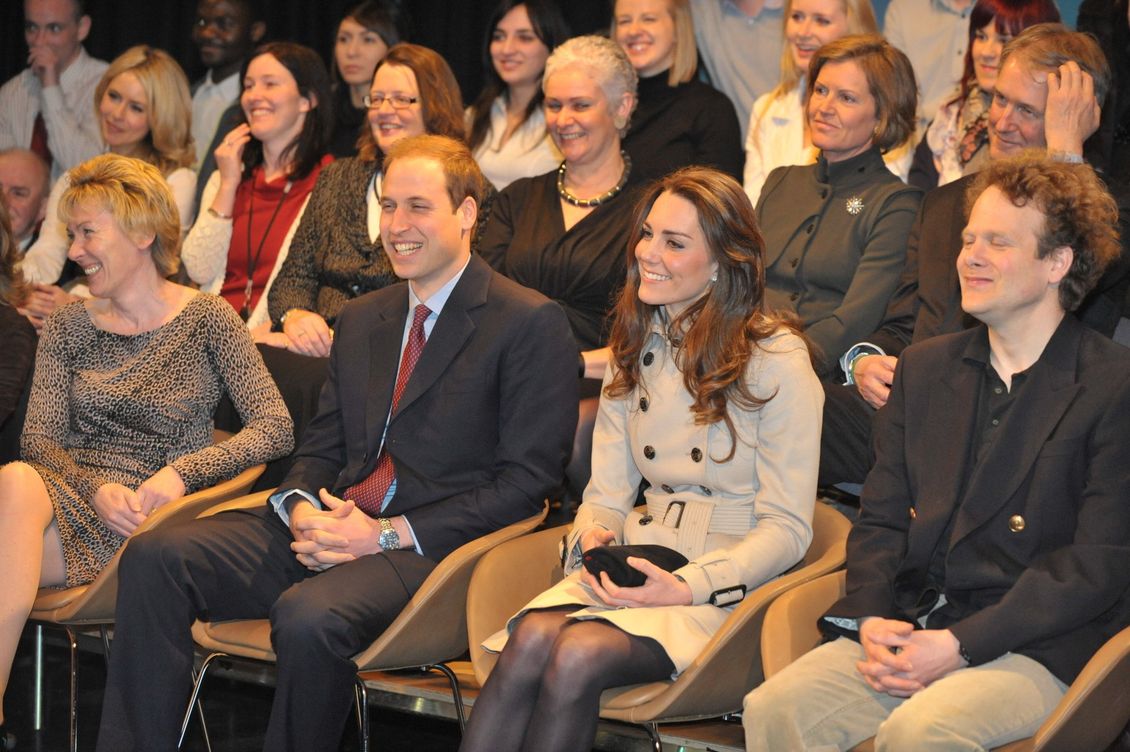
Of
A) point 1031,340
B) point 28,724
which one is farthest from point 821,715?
point 28,724

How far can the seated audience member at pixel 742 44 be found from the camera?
5.64m

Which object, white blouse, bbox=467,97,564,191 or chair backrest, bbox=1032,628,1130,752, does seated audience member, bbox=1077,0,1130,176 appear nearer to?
chair backrest, bbox=1032,628,1130,752

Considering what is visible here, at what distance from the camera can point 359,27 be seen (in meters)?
6.17

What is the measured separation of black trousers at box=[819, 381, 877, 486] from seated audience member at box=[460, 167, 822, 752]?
465 millimetres

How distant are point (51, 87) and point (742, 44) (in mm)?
3412

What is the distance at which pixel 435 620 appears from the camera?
3.48 m

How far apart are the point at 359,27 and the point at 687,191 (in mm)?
Answer: 3057

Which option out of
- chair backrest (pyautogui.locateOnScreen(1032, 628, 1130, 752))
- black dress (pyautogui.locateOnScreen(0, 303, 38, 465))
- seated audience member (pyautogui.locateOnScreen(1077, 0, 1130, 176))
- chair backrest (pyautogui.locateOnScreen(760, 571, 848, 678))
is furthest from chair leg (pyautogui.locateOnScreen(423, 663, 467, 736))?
seated audience member (pyautogui.locateOnScreen(1077, 0, 1130, 176))

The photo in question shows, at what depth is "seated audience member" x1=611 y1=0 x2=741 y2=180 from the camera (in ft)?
16.8

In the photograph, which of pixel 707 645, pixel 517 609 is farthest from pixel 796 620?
pixel 517 609

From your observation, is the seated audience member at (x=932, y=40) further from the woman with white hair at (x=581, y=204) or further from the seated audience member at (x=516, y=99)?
the seated audience member at (x=516, y=99)

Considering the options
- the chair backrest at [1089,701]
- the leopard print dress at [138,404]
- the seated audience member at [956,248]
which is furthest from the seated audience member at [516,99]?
the chair backrest at [1089,701]

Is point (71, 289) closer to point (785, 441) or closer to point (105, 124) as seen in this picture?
point (105, 124)

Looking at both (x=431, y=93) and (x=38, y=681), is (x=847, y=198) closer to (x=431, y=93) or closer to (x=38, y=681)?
(x=431, y=93)
